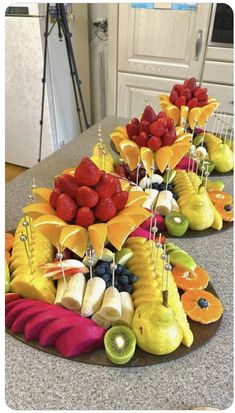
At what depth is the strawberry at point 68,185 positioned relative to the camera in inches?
27.5

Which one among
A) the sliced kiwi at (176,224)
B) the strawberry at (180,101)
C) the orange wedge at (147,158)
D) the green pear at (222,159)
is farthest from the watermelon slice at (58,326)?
the strawberry at (180,101)

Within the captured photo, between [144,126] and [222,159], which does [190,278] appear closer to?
[144,126]

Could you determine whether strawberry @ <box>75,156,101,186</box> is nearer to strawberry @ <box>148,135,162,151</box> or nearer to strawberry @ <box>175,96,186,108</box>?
strawberry @ <box>148,135,162,151</box>

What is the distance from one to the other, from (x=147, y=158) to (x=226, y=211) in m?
0.30

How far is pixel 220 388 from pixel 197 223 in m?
0.47

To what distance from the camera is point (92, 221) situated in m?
0.69

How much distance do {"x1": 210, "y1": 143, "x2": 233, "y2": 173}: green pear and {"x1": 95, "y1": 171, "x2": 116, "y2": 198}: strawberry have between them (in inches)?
28.8

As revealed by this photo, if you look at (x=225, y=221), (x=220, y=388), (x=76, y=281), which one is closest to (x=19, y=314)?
(x=76, y=281)

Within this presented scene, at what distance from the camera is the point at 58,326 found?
2.12 feet

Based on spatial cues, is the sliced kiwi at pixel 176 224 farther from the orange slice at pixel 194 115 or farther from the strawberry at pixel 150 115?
the orange slice at pixel 194 115

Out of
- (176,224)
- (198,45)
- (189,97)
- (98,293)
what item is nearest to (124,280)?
(98,293)

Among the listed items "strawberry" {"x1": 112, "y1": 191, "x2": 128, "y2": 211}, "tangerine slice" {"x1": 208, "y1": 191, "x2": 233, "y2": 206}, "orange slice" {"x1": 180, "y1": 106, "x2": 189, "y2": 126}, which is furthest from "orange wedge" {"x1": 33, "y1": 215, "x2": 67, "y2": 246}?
"orange slice" {"x1": 180, "y1": 106, "x2": 189, "y2": 126}

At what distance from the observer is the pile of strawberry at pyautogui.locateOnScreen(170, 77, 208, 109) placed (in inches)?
52.6

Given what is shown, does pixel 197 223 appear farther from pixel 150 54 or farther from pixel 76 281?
pixel 150 54
